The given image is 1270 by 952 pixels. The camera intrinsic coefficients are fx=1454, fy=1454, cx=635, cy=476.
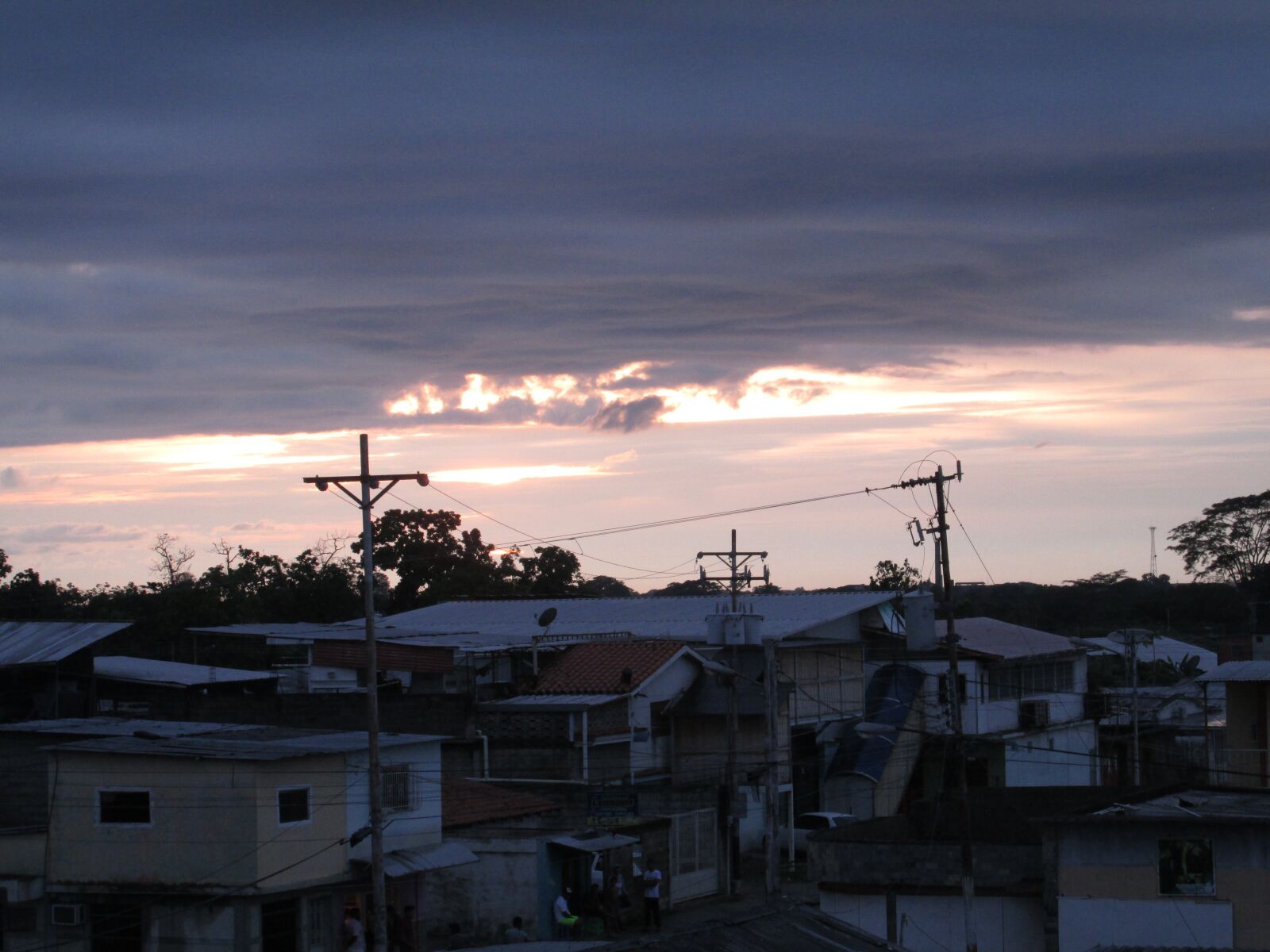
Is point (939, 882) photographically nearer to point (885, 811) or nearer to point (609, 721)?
point (609, 721)

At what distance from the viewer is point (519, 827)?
34250 millimetres

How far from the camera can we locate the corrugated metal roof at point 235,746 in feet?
91.7

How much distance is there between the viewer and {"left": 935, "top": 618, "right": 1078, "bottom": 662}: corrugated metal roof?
58469mm

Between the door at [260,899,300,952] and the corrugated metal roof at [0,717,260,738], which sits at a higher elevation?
the corrugated metal roof at [0,717,260,738]

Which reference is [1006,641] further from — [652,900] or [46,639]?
[46,639]

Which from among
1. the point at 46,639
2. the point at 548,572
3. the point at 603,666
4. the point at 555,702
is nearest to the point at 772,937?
the point at 555,702

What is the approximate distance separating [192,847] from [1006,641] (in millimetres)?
41782

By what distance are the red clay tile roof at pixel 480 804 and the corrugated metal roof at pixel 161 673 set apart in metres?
9.54

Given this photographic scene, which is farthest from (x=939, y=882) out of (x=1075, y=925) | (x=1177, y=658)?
(x=1177, y=658)

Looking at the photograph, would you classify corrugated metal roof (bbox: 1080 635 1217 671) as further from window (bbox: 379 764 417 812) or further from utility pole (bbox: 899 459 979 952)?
window (bbox: 379 764 417 812)

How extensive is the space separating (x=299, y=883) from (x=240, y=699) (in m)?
15.5

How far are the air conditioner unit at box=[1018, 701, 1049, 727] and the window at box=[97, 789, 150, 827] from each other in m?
39.9

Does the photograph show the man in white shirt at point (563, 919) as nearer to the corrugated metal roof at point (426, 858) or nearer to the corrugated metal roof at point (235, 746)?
the corrugated metal roof at point (426, 858)

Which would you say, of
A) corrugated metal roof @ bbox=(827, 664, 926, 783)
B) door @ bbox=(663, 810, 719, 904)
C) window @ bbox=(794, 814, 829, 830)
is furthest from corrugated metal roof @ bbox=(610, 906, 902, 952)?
corrugated metal roof @ bbox=(827, 664, 926, 783)
